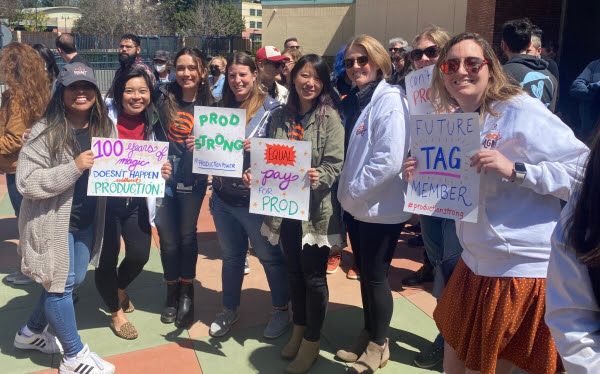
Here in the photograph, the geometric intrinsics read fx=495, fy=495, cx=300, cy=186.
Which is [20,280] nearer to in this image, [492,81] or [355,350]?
[355,350]

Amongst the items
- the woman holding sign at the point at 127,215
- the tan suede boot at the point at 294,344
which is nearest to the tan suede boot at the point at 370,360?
the tan suede boot at the point at 294,344

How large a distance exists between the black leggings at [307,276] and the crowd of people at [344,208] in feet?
0.04

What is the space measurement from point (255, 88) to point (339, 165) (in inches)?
38.2

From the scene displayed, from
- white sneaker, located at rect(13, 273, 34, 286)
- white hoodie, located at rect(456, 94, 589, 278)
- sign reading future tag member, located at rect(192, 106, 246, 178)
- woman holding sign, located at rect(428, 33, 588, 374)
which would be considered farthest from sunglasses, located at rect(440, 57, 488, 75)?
white sneaker, located at rect(13, 273, 34, 286)

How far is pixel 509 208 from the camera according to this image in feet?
7.02

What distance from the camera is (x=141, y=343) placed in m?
3.59

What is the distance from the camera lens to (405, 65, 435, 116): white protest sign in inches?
114

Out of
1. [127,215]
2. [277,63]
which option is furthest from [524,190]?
[277,63]

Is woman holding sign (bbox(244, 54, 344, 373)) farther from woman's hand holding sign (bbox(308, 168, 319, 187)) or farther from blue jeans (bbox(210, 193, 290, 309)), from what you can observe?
blue jeans (bbox(210, 193, 290, 309))

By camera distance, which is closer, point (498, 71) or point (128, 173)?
point (498, 71)

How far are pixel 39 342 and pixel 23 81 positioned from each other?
1.98 m

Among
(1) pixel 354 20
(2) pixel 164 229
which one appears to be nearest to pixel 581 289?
(2) pixel 164 229

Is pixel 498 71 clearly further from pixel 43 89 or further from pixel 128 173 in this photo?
pixel 43 89

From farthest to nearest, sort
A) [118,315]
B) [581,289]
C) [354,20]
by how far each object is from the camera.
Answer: [354,20] → [118,315] → [581,289]
